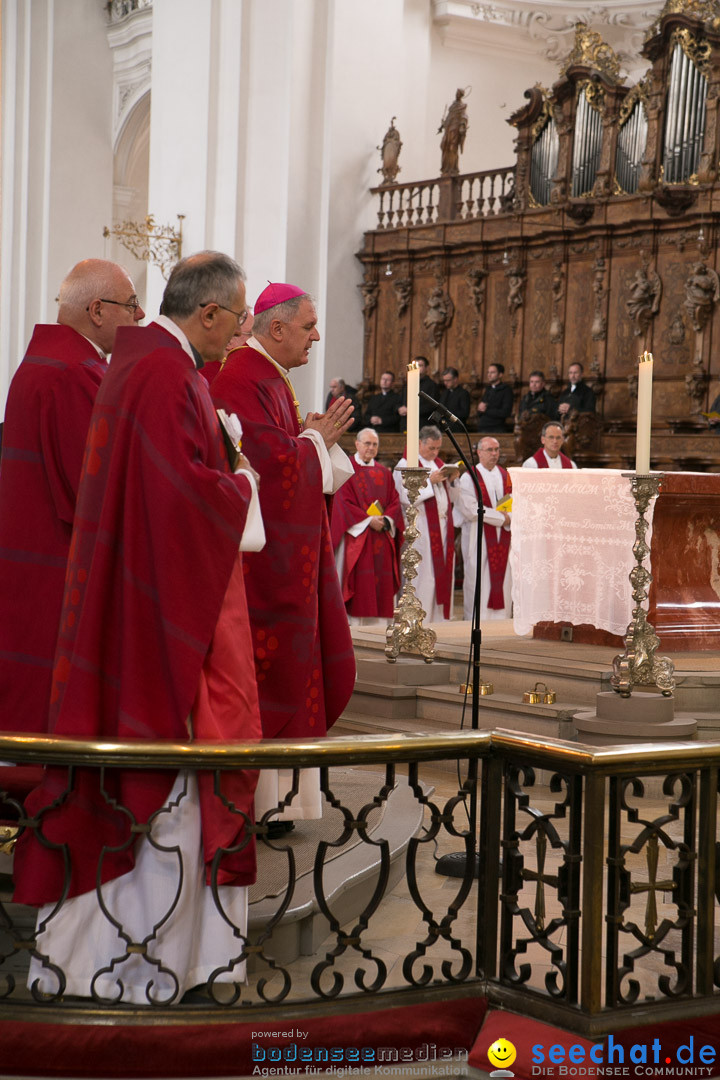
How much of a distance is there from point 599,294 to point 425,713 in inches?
382

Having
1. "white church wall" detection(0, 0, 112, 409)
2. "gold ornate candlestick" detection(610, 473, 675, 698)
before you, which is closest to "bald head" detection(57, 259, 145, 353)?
"gold ornate candlestick" detection(610, 473, 675, 698)

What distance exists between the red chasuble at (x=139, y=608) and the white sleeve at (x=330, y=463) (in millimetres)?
884

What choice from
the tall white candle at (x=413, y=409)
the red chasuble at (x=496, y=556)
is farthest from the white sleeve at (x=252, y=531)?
the red chasuble at (x=496, y=556)

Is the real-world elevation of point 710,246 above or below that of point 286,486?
above

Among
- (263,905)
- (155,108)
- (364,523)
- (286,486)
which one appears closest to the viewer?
(263,905)

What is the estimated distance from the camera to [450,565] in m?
10.5

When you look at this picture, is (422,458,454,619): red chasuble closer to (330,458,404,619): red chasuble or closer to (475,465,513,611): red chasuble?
(475,465,513,611): red chasuble

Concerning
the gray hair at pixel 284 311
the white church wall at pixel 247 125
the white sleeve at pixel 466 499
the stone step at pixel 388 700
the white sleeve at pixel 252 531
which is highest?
the white church wall at pixel 247 125

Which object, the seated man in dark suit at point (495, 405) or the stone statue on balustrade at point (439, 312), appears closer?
the seated man in dark suit at point (495, 405)

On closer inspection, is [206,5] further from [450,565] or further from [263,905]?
[263,905]

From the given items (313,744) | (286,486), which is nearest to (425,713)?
(286,486)

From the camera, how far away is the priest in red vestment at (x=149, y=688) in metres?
2.78

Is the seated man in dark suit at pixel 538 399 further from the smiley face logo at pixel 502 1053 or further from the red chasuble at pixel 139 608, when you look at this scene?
the smiley face logo at pixel 502 1053

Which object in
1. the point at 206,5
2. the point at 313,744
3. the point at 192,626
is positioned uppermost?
the point at 206,5
